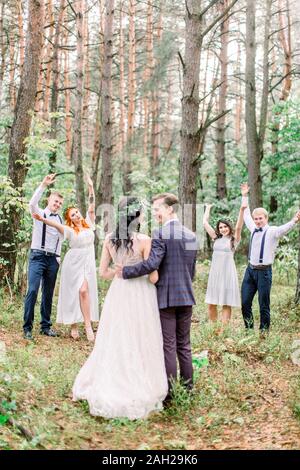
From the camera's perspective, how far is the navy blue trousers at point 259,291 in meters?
7.88

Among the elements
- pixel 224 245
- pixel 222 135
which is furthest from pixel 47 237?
pixel 222 135

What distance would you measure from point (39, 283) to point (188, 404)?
3588mm

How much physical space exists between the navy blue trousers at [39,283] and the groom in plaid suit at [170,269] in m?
3.08

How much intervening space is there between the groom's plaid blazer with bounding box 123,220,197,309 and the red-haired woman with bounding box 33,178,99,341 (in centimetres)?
315

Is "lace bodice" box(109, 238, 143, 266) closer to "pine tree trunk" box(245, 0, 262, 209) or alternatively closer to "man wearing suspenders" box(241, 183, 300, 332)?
"man wearing suspenders" box(241, 183, 300, 332)

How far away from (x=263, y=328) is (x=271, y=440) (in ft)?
11.9

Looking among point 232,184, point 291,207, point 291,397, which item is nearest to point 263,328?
point 291,397

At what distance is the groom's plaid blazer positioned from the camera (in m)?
5.23

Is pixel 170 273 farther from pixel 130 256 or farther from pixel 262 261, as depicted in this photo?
pixel 262 261

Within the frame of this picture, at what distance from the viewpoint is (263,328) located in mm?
8070

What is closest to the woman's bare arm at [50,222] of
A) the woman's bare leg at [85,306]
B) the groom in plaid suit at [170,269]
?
the woman's bare leg at [85,306]

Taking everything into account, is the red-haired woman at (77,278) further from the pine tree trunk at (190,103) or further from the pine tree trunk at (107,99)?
the pine tree trunk at (107,99)

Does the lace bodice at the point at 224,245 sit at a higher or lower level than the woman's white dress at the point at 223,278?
higher
